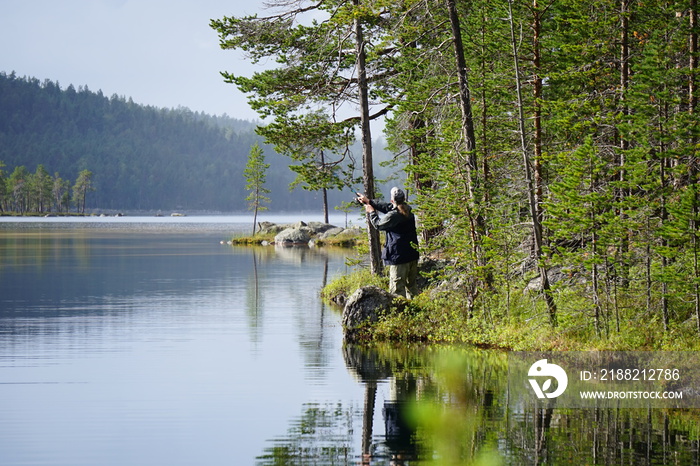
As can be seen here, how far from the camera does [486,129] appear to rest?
19.2 meters

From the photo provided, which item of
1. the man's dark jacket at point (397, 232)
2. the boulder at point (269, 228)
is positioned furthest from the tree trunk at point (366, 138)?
A: the boulder at point (269, 228)

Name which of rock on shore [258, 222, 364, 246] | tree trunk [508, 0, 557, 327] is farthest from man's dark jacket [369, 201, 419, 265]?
rock on shore [258, 222, 364, 246]

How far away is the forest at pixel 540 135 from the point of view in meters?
14.0

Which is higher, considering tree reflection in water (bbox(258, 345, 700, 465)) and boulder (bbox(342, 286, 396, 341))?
boulder (bbox(342, 286, 396, 341))

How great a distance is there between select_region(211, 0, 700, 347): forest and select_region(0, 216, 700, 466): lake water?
224 cm

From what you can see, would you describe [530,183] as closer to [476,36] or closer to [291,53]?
[476,36]

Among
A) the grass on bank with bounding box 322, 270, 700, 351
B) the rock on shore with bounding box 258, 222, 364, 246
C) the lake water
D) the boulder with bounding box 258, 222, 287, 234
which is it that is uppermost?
the boulder with bounding box 258, 222, 287, 234

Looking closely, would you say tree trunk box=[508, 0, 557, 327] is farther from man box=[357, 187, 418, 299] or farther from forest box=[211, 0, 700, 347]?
man box=[357, 187, 418, 299]

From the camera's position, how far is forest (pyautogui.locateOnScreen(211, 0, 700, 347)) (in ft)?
46.1

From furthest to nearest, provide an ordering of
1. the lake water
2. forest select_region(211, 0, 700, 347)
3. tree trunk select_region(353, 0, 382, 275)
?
tree trunk select_region(353, 0, 382, 275) < forest select_region(211, 0, 700, 347) < the lake water

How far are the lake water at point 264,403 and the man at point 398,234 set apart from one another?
2173 mm

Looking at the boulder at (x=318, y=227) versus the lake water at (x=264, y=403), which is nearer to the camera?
the lake water at (x=264, y=403)

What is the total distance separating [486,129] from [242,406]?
9.96 metres

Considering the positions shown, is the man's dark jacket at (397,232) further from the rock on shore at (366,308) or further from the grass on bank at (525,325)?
the grass on bank at (525,325)
